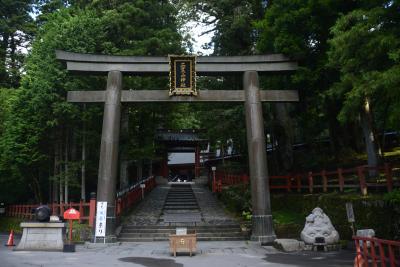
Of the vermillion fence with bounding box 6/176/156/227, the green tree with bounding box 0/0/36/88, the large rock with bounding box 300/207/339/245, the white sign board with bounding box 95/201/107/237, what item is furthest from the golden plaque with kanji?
the green tree with bounding box 0/0/36/88

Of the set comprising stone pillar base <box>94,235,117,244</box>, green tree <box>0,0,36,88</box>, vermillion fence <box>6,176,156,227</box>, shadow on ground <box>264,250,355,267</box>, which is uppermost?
green tree <box>0,0,36,88</box>

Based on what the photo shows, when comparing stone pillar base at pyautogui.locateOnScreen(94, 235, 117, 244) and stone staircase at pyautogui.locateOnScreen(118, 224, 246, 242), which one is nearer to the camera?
stone pillar base at pyautogui.locateOnScreen(94, 235, 117, 244)

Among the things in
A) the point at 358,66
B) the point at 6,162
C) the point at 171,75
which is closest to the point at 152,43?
the point at 171,75

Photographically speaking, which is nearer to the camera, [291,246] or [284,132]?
[291,246]

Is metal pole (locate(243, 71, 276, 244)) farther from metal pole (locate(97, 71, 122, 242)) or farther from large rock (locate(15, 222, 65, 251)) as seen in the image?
large rock (locate(15, 222, 65, 251))

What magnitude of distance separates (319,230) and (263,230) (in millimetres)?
2708

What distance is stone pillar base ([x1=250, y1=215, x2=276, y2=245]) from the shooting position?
47.0 feet

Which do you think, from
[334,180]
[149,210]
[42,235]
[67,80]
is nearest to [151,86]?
[67,80]

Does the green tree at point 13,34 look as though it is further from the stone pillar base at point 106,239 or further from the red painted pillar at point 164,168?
the stone pillar base at point 106,239

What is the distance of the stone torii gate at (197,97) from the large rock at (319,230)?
7.31 feet

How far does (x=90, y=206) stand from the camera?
16.4 metres

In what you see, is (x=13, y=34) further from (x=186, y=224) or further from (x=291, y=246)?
(x=291, y=246)

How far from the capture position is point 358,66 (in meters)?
10.1

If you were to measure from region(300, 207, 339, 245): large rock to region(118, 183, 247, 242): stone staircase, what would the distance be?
3723 mm
